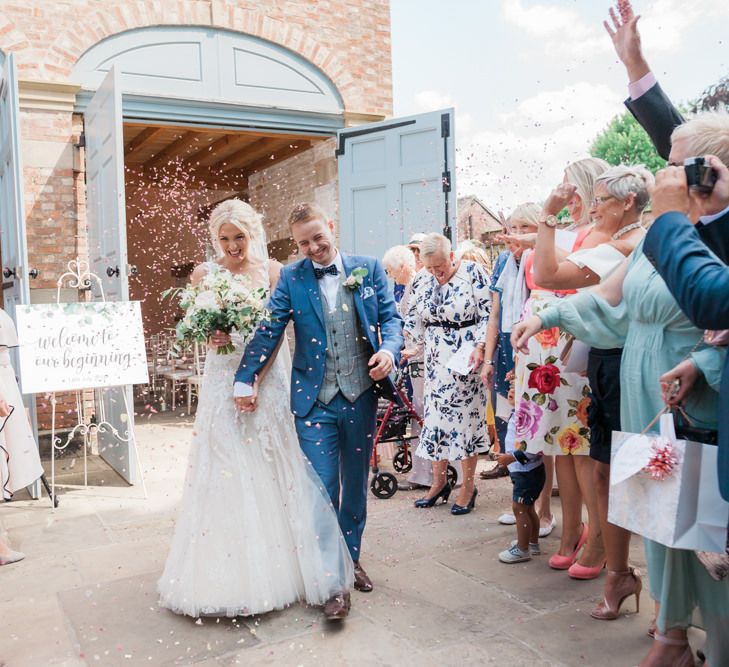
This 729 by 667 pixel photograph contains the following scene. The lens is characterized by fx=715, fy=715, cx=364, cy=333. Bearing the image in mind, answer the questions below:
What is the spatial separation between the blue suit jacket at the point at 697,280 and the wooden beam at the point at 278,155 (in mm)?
8684

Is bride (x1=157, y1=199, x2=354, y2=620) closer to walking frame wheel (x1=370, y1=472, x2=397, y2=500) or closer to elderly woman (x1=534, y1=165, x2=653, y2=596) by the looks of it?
elderly woman (x1=534, y1=165, x2=653, y2=596)

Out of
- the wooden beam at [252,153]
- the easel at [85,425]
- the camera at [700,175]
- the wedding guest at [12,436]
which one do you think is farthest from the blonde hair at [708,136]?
the wooden beam at [252,153]

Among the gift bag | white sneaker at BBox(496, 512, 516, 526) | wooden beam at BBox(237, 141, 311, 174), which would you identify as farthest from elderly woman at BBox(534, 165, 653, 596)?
wooden beam at BBox(237, 141, 311, 174)

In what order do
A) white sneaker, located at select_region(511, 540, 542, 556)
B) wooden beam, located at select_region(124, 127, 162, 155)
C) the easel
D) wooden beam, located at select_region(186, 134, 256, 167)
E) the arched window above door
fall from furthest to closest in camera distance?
wooden beam, located at select_region(186, 134, 256, 167) → wooden beam, located at select_region(124, 127, 162, 155) → the arched window above door → the easel → white sneaker, located at select_region(511, 540, 542, 556)

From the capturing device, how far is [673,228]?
7.01ft

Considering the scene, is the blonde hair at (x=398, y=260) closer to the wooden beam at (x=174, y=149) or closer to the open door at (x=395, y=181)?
the open door at (x=395, y=181)

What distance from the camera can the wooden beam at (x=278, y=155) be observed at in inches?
415

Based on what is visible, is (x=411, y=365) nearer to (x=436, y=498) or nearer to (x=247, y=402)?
(x=436, y=498)

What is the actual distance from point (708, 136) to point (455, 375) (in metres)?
2.91

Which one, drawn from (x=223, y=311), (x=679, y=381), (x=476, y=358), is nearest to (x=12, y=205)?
(x=223, y=311)

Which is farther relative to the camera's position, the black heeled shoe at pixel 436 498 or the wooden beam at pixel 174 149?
the wooden beam at pixel 174 149

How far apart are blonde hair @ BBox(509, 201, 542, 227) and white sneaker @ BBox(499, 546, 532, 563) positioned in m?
1.93

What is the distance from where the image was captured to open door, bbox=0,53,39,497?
18.7 ft


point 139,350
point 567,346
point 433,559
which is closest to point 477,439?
point 433,559
